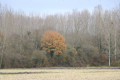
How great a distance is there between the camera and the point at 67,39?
5022cm

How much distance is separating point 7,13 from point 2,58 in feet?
48.4

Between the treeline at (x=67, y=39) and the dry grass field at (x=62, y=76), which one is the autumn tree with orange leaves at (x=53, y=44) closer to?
the treeline at (x=67, y=39)

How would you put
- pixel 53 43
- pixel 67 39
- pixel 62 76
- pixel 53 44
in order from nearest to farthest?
pixel 62 76 → pixel 53 44 → pixel 53 43 → pixel 67 39

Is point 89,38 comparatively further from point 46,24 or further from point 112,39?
point 46,24

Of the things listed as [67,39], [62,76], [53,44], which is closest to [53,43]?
[53,44]

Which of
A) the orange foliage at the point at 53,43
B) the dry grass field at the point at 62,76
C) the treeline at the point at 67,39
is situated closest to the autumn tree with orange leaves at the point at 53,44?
the orange foliage at the point at 53,43

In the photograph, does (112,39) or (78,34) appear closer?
(112,39)

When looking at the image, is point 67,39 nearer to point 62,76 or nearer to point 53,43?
point 53,43

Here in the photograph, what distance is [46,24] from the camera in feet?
189

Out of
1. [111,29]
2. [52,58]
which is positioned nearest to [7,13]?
[52,58]

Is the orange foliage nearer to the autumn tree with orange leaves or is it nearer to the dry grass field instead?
the autumn tree with orange leaves

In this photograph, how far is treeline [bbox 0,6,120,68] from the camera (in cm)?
3811

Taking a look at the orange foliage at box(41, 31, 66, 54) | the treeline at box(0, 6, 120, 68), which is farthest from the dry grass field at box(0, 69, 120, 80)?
the orange foliage at box(41, 31, 66, 54)

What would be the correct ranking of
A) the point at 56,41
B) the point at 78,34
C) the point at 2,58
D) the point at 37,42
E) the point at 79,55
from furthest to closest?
the point at 78,34 < the point at 37,42 < the point at 79,55 < the point at 56,41 < the point at 2,58
